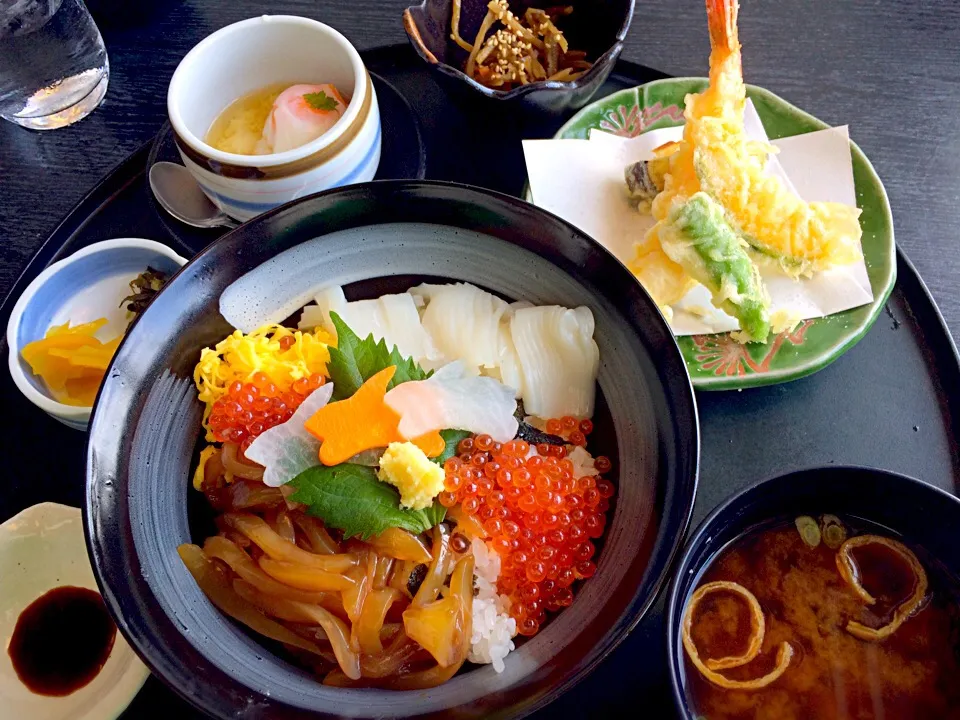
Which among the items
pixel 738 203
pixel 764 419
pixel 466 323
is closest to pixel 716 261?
pixel 738 203

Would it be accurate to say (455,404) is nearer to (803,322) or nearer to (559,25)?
(803,322)

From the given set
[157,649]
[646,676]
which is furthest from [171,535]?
[646,676]

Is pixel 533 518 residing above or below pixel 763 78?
below

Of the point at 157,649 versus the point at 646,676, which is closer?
the point at 157,649

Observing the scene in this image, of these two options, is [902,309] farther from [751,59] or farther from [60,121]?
[60,121]

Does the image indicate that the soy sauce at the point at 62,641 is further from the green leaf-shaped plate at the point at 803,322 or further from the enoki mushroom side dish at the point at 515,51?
the enoki mushroom side dish at the point at 515,51

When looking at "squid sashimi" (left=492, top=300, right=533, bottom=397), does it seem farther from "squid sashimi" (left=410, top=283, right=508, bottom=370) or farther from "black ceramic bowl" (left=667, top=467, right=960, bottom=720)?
"black ceramic bowl" (left=667, top=467, right=960, bottom=720)

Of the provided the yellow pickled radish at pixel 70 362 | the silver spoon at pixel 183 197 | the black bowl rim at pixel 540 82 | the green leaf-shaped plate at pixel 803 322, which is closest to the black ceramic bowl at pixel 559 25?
the black bowl rim at pixel 540 82
